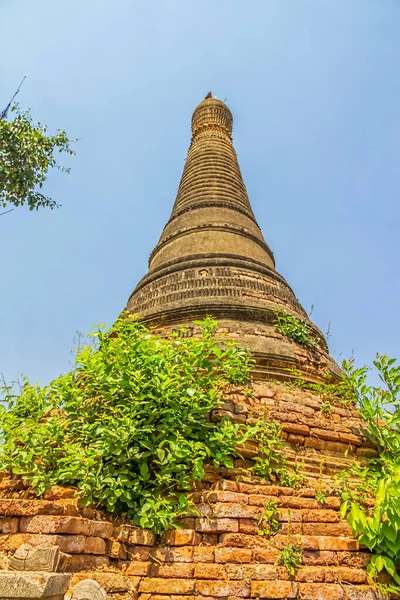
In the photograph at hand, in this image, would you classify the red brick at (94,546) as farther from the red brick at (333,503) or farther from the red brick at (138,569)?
the red brick at (333,503)

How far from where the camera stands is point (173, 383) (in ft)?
11.8

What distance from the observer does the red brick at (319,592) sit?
2893 millimetres

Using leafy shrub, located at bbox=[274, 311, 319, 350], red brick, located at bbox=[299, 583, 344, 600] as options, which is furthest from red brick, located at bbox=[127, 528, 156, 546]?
leafy shrub, located at bbox=[274, 311, 319, 350]

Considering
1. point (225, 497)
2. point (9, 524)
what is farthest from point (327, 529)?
point (9, 524)

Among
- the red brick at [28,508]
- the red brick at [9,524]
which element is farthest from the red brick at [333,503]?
the red brick at [9,524]

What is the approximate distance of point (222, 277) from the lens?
639 cm

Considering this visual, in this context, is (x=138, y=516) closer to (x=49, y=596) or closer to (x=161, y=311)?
(x=49, y=596)

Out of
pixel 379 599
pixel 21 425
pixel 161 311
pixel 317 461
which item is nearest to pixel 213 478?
pixel 317 461

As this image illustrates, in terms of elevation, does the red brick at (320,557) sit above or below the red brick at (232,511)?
below

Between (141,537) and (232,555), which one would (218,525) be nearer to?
(232,555)

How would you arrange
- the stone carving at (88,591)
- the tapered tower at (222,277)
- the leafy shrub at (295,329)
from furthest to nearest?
the leafy shrub at (295,329)
the tapered tower at (222,277)
the stone carving at (88,591)

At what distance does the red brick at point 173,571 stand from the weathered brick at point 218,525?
25 centimetres

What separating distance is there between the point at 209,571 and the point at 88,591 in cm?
80

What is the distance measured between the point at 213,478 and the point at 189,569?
672 millimetres
